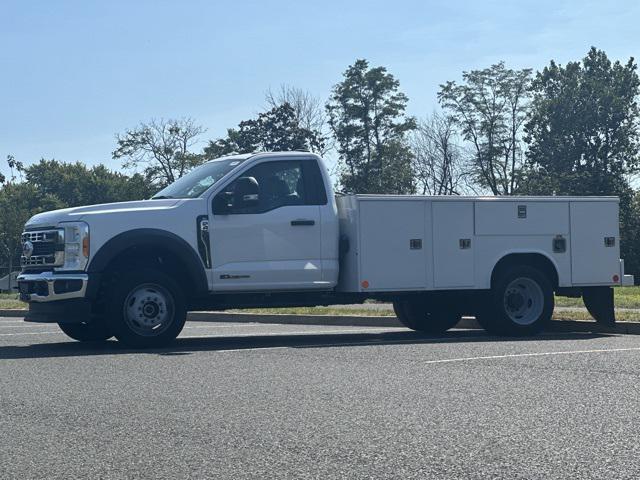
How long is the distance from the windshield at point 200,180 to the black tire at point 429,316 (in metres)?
3.54

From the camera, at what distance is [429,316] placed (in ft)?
52.6

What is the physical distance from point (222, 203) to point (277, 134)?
53696mm

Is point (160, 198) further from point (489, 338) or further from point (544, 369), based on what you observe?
point (544, 369)

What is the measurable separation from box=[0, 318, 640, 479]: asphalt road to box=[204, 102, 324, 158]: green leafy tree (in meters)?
54.4

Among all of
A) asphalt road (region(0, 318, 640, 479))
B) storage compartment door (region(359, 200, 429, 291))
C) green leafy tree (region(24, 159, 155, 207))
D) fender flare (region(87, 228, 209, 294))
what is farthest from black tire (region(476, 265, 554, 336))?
green leafy tree (region(24, 159, 155, 207))

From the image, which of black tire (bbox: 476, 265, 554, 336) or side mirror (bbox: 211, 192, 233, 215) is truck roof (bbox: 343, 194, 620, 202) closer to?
black tire (bbox: 476, 265, 554, 336)

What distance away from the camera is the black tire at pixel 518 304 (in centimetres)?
1480

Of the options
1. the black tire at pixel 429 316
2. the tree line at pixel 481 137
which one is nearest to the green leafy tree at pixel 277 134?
the tree line at pixel 481 137

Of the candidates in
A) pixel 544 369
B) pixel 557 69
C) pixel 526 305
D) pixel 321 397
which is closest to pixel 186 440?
pixel 321 397

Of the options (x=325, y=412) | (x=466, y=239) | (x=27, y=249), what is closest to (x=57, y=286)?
(x=27, y=249)

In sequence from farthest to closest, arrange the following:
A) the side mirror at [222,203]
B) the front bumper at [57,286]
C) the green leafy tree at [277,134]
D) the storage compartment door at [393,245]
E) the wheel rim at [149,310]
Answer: the green leafy tree at [277,134] < the storage compartment door at [393,245] < the side mirror at [222,203] < the wheel rim at [149,310] < the front bumper at [57,286]

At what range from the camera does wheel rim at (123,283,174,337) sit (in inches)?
508

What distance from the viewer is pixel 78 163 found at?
103 meters

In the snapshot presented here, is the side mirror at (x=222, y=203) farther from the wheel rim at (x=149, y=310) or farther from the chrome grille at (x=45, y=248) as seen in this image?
the chrome grille at (x=45, y=248)
